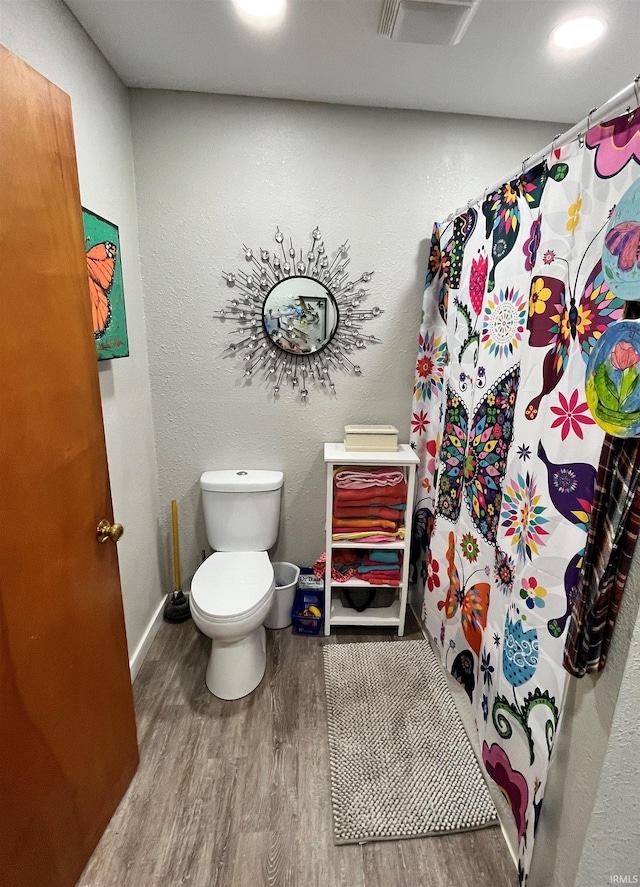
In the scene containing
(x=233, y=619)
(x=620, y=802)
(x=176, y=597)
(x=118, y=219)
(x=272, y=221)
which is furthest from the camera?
(x=176, y=597)

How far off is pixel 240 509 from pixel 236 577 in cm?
34

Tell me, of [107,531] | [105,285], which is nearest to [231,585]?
[107,531]

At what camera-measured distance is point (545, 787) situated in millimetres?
1017

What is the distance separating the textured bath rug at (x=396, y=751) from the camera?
1303 mm

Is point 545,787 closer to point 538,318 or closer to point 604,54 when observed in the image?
point 538,318

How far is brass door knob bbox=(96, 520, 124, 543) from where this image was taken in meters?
1.16

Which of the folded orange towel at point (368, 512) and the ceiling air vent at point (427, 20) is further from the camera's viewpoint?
the folded orange towel at point (368, 512)

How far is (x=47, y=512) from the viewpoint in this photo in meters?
0.95

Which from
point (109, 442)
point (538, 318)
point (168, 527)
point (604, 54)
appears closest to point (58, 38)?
point (109, 442)

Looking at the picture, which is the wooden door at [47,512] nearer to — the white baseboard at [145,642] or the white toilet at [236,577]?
the white toilet at [236,577]

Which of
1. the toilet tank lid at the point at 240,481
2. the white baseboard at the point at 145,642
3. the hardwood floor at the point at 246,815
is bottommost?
the hardwood floor at the point at 246,815

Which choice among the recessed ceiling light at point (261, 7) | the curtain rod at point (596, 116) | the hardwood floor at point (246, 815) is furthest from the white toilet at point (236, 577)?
the recessed ceiling light at point (261, 7)

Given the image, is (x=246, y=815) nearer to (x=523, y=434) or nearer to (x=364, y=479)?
(x=364, y=479)

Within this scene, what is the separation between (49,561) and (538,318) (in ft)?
4.45
